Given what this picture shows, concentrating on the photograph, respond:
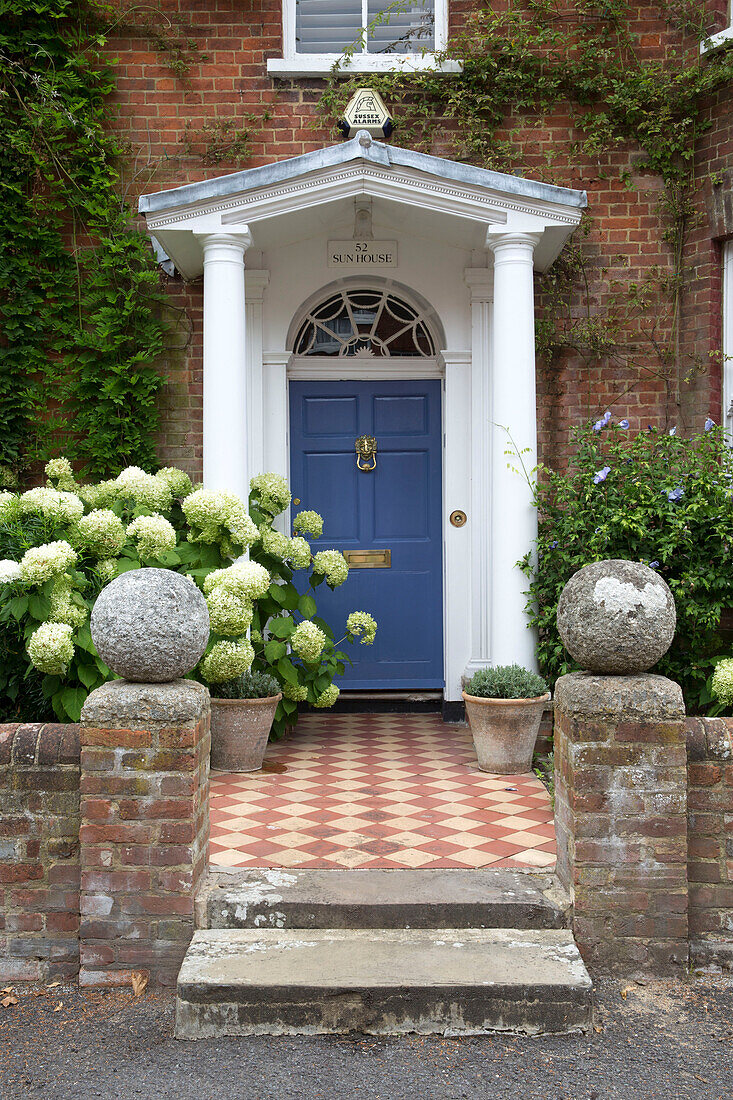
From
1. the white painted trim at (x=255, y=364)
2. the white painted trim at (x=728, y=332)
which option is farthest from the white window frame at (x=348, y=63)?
the white painted trim at (x=728, y=332)

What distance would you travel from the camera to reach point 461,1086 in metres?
2.66

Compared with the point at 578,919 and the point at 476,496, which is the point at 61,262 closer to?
the point at 476,496

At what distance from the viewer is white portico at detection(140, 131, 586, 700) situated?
17.4 feet

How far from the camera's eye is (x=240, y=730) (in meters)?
5.03

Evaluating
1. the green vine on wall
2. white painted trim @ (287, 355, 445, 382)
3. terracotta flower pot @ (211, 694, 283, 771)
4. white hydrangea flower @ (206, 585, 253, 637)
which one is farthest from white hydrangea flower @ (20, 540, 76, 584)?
the green vine on wall

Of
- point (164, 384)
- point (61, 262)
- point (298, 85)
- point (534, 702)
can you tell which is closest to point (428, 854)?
point (534, 702)

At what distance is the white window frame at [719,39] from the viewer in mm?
6176

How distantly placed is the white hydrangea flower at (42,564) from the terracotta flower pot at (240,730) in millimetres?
1251

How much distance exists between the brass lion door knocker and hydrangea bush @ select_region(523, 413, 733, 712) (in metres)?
1.55

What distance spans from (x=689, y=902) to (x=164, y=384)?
452cm

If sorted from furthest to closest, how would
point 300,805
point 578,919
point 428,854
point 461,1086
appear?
point 300,805
point 428,854
point 578,919
point 461,1086

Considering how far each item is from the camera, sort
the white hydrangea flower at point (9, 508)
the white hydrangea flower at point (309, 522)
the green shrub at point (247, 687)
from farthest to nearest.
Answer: the white hydrangea flower at point (309, 522) → the green shrub at point (247, 687) → the white hydrangea flower at point (9, 508)

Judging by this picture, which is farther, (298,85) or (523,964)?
(298,85)

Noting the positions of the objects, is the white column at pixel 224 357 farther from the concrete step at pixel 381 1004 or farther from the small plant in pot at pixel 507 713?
the concrete step at pixel 381 1004
